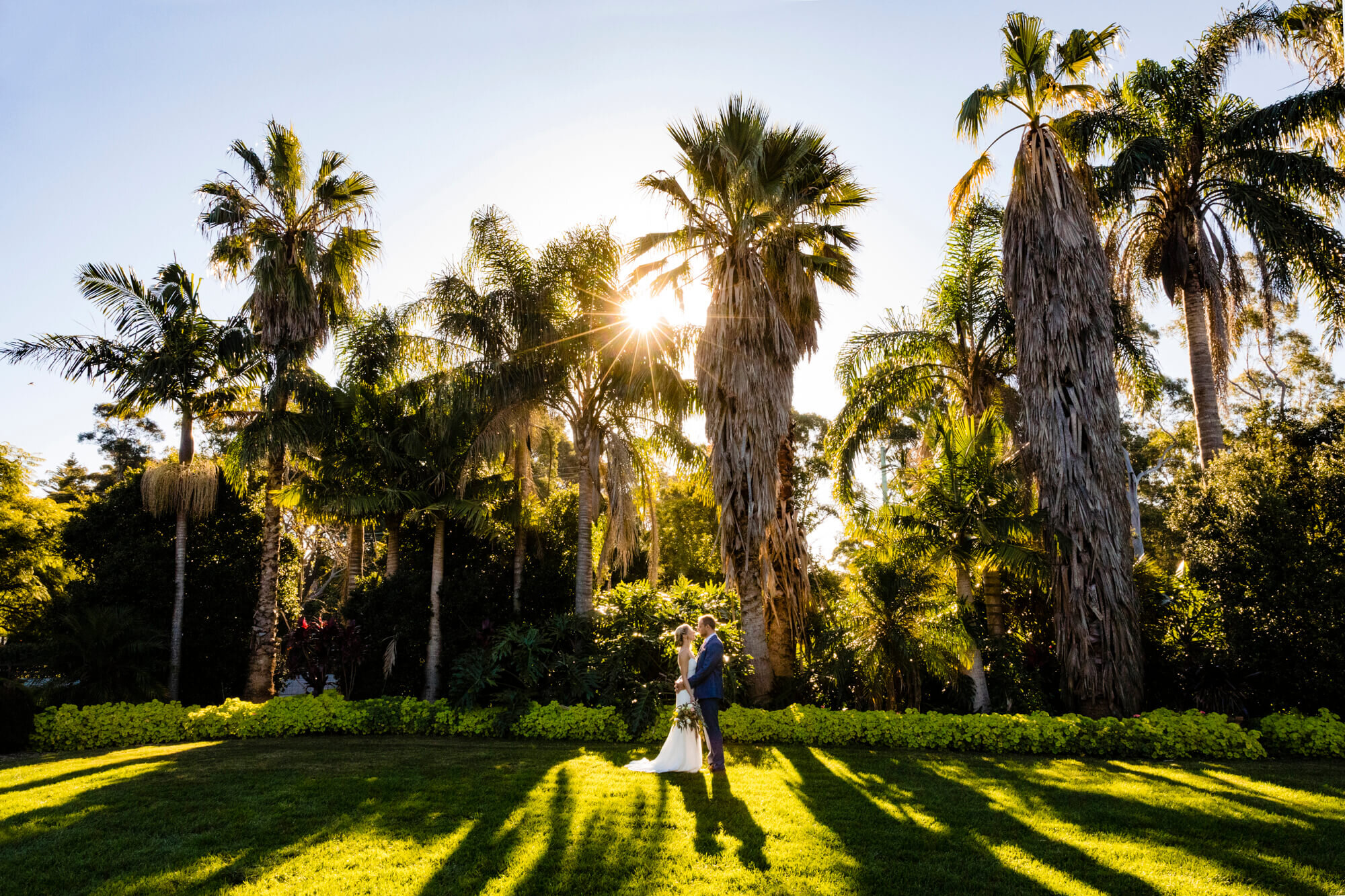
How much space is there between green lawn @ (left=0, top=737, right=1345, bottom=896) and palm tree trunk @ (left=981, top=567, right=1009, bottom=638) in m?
3.18

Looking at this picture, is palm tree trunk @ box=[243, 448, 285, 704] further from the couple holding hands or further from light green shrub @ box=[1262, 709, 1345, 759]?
light green shrub @ box=[1262, 709, 1345, 759]

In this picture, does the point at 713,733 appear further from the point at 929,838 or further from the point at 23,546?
the point at 23,546

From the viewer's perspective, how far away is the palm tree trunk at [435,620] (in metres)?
14.5

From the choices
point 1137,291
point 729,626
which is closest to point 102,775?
point 729,626

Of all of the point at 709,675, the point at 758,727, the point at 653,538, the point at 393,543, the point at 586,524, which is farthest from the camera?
the point at 393,543

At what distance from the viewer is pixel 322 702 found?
12805mm

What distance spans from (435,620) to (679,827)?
32.4 ft

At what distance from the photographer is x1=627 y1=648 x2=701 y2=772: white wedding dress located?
8625 millimetres

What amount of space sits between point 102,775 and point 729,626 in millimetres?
8777

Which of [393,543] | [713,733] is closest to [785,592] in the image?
[713,733]

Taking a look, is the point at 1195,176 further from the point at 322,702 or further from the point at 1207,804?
the point at 322,702

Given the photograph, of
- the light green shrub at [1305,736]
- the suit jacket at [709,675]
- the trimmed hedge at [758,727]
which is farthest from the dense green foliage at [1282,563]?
the suit jacket at [709,675]

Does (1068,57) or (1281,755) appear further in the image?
(1068,57)

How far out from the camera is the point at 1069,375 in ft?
39.9
